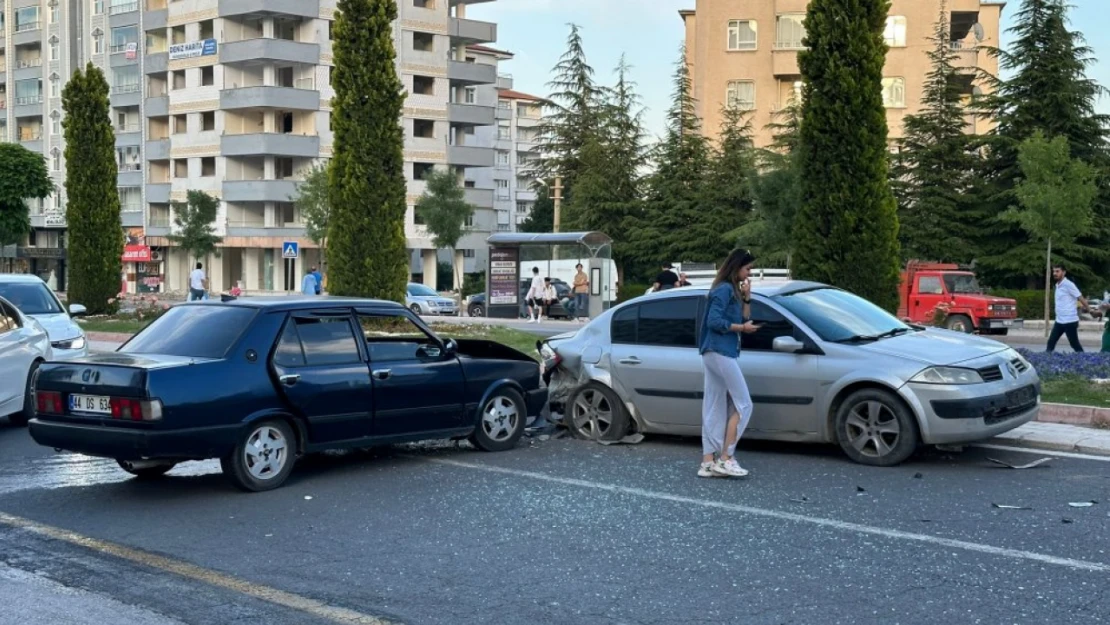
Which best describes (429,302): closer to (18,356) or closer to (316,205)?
(316,205)

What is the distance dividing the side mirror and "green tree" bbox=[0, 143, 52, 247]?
181 ft

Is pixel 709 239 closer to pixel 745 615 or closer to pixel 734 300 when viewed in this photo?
pixel 734 300

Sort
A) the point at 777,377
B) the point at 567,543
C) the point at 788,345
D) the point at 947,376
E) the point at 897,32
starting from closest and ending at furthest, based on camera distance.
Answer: the point at 567,543, the point at 947,376, the point at 788,345, the point at 777,377, the point at 897,32

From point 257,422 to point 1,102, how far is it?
302 feet

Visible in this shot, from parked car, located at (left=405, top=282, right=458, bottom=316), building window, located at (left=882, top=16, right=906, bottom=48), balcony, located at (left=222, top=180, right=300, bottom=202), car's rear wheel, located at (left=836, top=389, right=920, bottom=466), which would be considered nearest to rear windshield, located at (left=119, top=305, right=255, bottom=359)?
car's rear wheel, located at (left=836, top=389, right=920, bottom=466)

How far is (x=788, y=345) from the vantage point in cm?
1047

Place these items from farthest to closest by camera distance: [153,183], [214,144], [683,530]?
[153,183]
[214,144]
[683,530]

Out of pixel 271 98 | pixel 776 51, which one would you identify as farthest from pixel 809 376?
pixel 271 98

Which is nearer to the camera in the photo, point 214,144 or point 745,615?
point 745,615

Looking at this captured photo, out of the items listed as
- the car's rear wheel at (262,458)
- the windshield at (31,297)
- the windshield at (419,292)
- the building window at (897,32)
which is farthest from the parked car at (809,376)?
the building window at (897,32)

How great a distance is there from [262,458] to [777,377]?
4286mm

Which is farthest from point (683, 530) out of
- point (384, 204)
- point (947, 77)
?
point (947, 77)

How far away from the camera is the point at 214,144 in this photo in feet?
241

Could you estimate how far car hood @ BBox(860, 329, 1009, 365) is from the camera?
10062 millimetres
